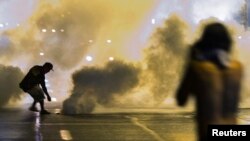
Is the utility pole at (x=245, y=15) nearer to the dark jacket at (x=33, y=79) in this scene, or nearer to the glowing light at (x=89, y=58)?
the glowing light at (x=89, y=58)

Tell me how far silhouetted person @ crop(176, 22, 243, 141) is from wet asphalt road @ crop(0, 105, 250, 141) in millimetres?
5145

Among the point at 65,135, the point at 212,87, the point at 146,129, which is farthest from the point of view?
the point at 146,129

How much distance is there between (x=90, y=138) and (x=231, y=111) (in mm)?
5492

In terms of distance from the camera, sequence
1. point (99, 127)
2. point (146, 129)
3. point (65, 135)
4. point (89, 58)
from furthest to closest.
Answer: point (89, 58) → point (99, 127) → point (146, 129) → point (65, 135)

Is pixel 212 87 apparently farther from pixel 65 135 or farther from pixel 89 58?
pixel 89 58

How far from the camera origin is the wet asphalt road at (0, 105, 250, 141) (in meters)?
8.86

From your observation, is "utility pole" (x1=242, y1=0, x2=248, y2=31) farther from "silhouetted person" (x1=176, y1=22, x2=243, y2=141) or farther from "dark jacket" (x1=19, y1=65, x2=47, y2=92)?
"silhouetted person" (x1=176, y1=22, x2=243, y2=141)

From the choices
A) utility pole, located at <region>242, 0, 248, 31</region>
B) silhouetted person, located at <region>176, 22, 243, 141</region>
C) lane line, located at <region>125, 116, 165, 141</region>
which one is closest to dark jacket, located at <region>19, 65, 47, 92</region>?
lane line, located at <region>125, 116, 165, 141</region>

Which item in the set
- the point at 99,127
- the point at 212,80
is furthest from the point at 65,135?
the point at 212,80

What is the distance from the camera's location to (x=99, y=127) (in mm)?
10258

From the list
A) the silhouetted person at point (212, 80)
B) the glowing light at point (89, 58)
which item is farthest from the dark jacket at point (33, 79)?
the silhouetted person at point (212, 80)

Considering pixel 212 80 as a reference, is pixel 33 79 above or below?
above

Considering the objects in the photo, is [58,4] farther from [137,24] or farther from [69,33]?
[137,24]

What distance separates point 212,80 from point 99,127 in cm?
698
